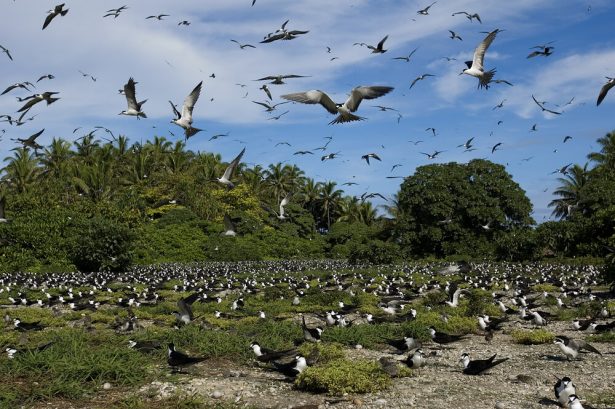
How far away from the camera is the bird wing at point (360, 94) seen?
1173cm

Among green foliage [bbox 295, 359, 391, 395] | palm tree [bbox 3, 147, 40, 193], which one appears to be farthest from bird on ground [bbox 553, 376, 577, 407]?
palm tree [bbox 3, 147, 40, 193]

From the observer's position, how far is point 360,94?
11.9 metres

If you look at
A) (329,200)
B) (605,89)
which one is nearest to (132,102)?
(605,89)

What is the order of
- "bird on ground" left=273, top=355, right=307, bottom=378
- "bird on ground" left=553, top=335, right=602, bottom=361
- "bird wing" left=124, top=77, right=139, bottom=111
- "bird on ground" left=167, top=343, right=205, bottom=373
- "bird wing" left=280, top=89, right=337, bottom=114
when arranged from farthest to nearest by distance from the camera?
1. "bird wing" left=124, top=77, right=139, bottom=111
2. "bird wing" left=280, top=89, right=337, bottom=114
3. "bird on ground" left=553, top=335, right=602, bottom=361
4. "bird on ground" left=167, top=343, right=205, bottom=373
5. "bird on ground" left=273, top=355, right=307, bottom=378

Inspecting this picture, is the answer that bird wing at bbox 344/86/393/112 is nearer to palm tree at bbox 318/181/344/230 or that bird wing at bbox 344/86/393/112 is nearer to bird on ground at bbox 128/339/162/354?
bird on ground at bbox 128/339/162/354

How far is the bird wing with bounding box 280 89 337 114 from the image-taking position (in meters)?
11.5

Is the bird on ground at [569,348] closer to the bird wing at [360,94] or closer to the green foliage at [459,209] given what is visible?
the bird wing at [360,94]

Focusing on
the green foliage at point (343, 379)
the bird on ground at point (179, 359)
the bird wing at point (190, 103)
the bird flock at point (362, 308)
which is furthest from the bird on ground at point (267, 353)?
the bird wing at point (190, 103)

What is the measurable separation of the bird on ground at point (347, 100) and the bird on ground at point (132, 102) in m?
4.65

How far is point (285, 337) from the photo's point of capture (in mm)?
13102

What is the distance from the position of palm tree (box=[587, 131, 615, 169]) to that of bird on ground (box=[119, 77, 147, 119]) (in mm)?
43381

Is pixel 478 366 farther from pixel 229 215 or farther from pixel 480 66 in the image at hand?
pixel 229 215

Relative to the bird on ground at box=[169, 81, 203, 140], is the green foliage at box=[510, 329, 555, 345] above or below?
below

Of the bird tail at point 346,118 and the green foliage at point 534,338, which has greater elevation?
the bird tail at point 346,118
